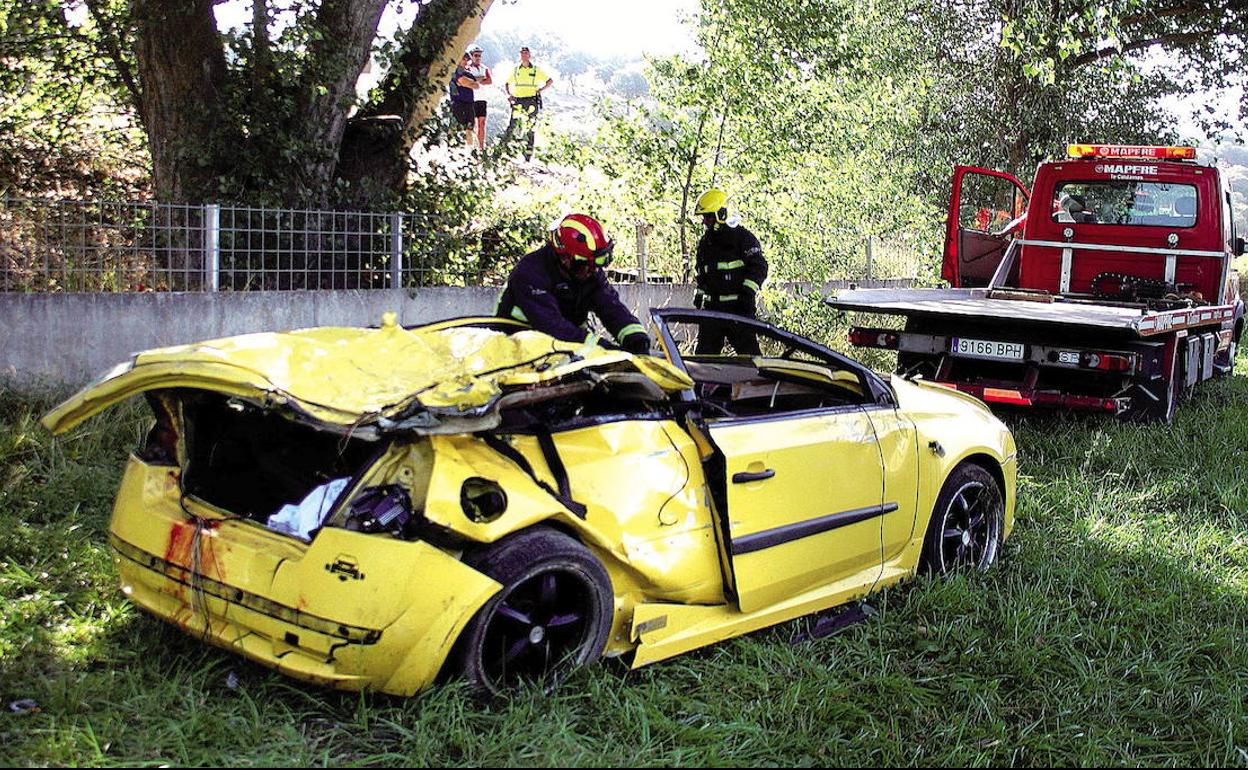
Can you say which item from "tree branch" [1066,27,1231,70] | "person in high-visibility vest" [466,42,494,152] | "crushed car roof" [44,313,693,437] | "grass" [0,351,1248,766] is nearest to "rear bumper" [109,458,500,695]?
"grass" [0,351,1248,766]

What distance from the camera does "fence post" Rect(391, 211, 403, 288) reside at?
30.1 ft

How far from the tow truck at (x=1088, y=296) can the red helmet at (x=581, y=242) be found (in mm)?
3631

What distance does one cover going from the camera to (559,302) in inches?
233

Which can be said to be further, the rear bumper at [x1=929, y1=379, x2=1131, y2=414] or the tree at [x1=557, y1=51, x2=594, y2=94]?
the tree at [x1=557, y1=51, x2=594, y2=94]

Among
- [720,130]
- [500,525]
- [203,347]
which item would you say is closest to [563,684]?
[500,525]

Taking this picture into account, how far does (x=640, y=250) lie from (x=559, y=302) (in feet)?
17.5

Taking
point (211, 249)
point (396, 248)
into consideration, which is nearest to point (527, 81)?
point (396, 248)

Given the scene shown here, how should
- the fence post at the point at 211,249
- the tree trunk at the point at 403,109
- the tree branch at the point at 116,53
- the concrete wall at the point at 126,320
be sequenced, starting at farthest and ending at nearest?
the tree trunk at the point at 403,109 → the tree branch at the point at 116,53 → the fence post at the point at 211,249 → the concrete wall at the point at 126,320

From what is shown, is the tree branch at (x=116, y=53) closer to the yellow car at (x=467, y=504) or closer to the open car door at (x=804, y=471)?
the yellow car at (x=467, y=504)

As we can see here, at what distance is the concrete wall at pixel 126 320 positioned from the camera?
7027 millimetres

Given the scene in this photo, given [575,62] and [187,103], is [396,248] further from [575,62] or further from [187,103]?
[575,62]

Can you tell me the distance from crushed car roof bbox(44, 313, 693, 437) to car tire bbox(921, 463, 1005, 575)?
1665mm

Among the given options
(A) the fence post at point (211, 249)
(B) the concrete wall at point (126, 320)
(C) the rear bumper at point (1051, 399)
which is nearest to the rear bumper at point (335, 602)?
(B) the concrete wall at point (126, 320)

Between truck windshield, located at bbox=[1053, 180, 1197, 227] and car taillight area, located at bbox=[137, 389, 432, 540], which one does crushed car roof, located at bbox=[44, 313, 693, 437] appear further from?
truck windshield, located at bbox=[1053, 180, 1197, 227]
